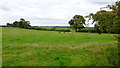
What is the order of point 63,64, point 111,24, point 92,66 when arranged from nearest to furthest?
point 92,66 < point 63,64 < point 111,24

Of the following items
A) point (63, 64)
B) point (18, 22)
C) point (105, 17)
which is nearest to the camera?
point (63, 64)

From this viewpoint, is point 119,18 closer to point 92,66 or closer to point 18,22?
point 92,66

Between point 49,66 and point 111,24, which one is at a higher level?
point 111,24

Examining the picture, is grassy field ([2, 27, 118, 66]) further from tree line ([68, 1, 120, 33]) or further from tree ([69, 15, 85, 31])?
tree ([69, 15, 85, 31])

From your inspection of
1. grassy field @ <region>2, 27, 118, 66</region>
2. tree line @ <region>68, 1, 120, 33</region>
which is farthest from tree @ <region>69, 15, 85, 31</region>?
tree line @ <region>68, 1, 120, 33</region>

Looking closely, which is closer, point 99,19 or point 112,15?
point 112,15

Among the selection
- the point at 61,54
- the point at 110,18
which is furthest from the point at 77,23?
the point at 110,18

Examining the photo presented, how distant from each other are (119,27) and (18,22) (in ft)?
374

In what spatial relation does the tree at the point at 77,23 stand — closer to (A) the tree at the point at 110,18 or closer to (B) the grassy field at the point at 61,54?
(B) the grassy field at the point at 61,54

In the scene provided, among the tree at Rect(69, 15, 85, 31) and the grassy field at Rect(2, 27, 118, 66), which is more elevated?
the tree at Rect(69, 15, 85, 31)

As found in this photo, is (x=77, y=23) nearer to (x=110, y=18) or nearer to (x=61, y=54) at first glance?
(x=61, y=54)

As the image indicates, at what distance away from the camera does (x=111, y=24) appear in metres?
11.0

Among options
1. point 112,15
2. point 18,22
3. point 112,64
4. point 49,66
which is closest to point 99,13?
point 112,15

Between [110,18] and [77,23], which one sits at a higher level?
[77,23]
